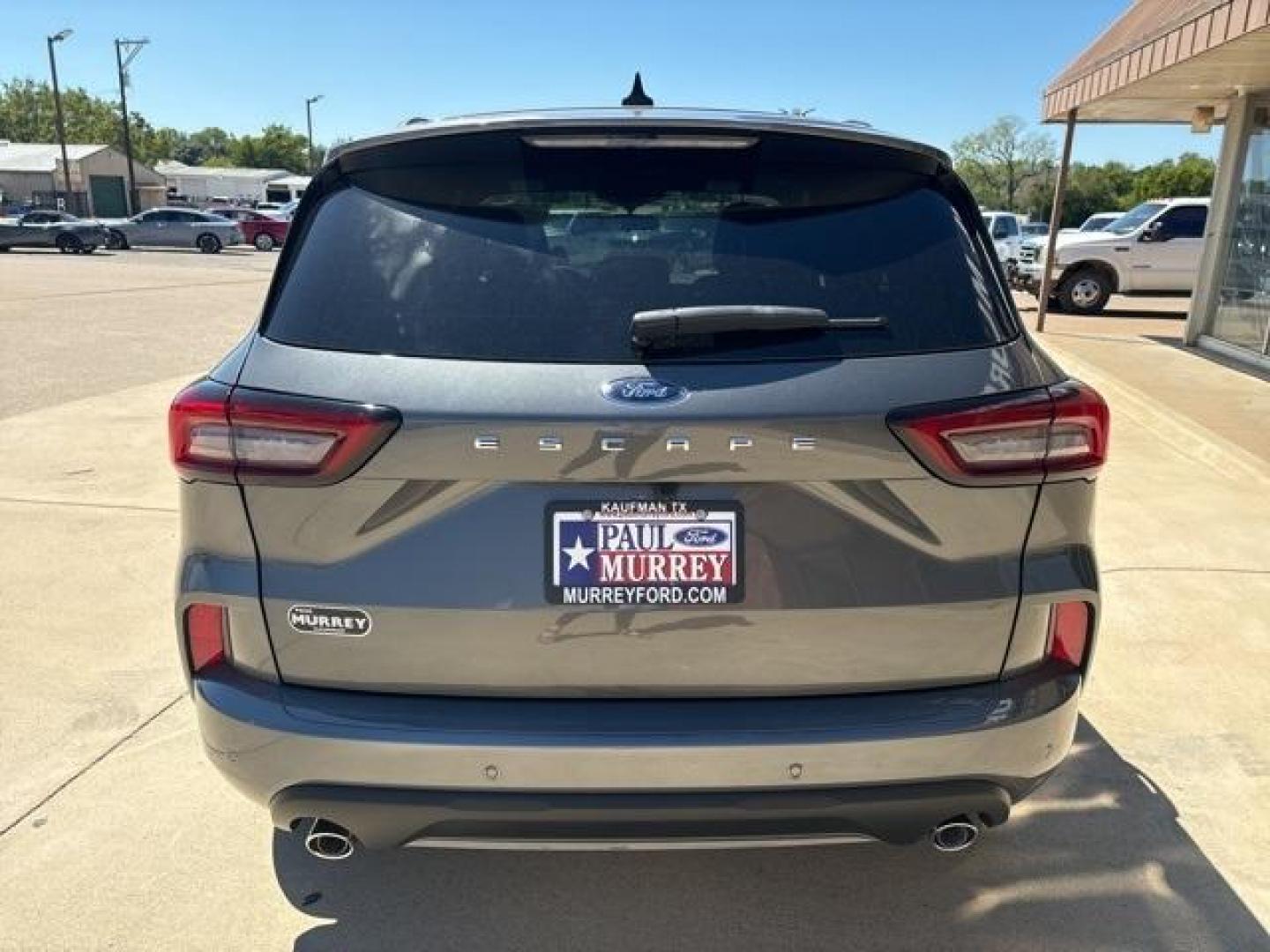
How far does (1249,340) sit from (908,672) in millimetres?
11922

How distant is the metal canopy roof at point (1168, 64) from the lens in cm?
840

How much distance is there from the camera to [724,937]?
2490mm

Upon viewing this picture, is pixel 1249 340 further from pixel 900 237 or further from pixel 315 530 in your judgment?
pixel 315 530

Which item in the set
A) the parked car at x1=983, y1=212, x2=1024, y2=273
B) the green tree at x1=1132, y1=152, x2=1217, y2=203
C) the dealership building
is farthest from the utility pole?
the green tree at x1=1132, y1=152, x2=1217, y2=203

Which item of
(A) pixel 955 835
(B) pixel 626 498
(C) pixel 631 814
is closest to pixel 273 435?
(B) pixel 626 498

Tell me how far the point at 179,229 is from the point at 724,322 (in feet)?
130

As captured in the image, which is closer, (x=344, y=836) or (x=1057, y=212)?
(x=344, y=836)

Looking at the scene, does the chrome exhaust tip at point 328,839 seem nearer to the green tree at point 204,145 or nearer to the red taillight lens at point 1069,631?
the red taillight lens at point 1069,631

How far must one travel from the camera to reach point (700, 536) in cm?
196

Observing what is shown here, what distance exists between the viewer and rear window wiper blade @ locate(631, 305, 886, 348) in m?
1.98

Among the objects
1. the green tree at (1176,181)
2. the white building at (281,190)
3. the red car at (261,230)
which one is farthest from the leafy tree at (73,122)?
the green tree at (1176,181)

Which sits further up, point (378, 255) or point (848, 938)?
point (378, 255)

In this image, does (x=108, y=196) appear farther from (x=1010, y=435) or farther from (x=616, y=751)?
(x=1010, y=435)

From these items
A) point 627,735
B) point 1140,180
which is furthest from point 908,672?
point 1140,180
